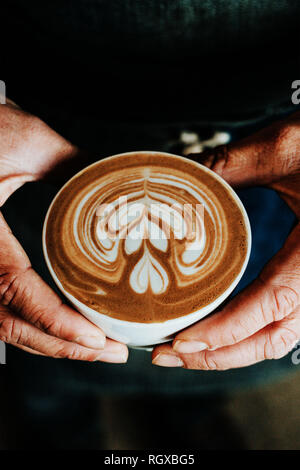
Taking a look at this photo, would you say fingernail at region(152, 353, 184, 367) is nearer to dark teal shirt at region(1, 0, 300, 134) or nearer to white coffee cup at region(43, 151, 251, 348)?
white coffee cup at region(43, 151, 251, 348)

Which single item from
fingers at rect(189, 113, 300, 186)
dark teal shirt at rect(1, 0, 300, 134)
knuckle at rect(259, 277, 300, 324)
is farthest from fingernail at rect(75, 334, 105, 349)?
dark teal shirt at rect(1, 0, 300, 134)

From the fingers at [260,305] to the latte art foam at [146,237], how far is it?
10 cm

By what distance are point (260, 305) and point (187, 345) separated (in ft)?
0.49

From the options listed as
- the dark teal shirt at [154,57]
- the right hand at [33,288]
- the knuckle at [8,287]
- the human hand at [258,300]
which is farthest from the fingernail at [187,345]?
the dark teal shirt at [154,57]

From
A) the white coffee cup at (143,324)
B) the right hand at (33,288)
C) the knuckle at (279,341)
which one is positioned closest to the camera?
the white coffee cup at (143,324)

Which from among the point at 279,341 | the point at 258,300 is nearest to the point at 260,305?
the point at 258,300

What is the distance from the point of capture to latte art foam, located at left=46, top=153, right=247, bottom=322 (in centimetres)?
65

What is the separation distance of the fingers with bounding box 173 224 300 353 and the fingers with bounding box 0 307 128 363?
176 mm

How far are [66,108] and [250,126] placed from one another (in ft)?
1.70

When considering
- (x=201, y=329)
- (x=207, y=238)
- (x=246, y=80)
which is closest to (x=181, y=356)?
(x=201, y=329)

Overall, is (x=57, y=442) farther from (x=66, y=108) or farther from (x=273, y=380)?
(x=66, y=108)

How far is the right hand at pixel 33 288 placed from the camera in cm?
73

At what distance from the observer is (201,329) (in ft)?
2.30

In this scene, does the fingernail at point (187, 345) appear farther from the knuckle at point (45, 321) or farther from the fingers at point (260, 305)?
the knuckle at point (45, 321)
